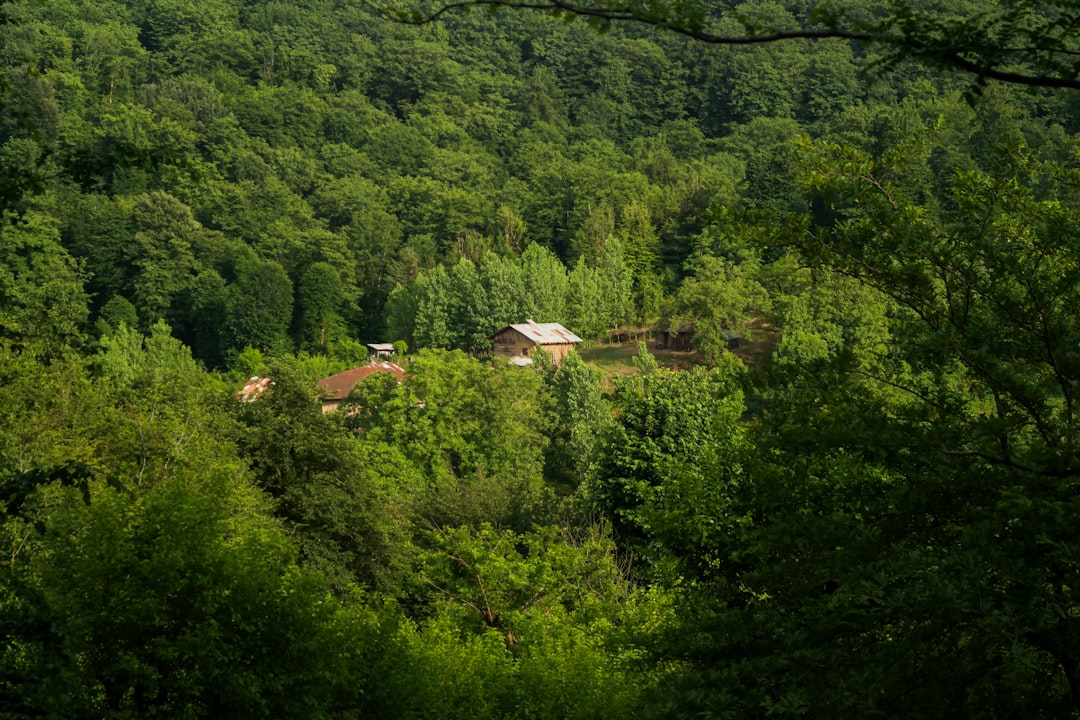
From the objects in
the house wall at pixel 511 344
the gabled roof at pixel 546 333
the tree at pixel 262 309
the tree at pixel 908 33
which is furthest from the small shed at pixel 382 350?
the tree at pixel 908 33

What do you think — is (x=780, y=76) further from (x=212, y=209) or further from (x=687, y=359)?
(x=687, y=359)

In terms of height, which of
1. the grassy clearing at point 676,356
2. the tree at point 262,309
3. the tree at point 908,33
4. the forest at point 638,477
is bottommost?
the tree at point 262,309

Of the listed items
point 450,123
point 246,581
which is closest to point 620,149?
point 450,123

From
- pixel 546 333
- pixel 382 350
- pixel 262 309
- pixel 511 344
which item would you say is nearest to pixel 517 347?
pixel 511 344

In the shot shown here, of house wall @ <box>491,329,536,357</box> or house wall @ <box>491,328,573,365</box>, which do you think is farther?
house wall @ <box>491,329,536,357</box>

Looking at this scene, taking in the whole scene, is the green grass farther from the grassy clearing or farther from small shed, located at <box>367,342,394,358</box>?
small shed, located at <box>367,342,394,358</box>

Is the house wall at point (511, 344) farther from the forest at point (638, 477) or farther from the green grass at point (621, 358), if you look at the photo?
the green grass at point (621, 358)

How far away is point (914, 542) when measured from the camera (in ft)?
27.2

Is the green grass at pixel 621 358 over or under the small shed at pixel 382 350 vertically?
over

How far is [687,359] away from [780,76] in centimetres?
9905

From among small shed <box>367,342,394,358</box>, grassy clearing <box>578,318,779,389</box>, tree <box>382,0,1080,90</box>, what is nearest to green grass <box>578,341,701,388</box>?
grassy clearing <box>578,318,779,389</box>

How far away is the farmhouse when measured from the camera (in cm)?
6850

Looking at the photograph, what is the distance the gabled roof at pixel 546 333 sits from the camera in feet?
226

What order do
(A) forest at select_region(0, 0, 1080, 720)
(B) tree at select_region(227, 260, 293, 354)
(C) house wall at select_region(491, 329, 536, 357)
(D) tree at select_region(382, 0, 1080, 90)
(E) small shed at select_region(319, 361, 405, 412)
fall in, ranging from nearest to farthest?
(D) tree at select_region(382, 0, 1080, 90), (A) forest at select_region(0, 0, 1080, 720), (E) small shed at select_region(319, 361, 405, 412), (C) house wall at select_region(491, 329, 536, 357), (B) tree at select_region(227, 260, 293, 354)
